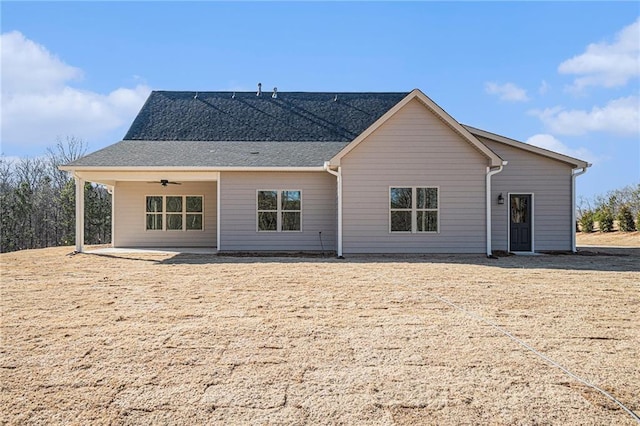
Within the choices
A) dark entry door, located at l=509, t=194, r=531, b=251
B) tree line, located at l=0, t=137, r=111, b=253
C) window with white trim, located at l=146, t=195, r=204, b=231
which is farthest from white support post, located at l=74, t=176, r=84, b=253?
dark entry door, located at l=509, t=194, r=531, b=251

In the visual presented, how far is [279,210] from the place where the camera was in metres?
14.5

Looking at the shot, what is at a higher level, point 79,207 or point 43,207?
point 43,207

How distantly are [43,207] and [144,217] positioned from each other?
16.8m

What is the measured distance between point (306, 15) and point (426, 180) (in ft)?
20.0

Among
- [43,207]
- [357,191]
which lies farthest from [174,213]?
[43,207]

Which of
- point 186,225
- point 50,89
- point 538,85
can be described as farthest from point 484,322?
point 50,89

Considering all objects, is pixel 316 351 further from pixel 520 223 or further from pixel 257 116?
pixel 257 116

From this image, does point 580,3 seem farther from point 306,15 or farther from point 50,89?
point 50,89

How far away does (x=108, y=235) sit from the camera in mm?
27734

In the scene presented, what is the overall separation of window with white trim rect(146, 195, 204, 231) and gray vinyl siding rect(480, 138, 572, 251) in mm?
10822

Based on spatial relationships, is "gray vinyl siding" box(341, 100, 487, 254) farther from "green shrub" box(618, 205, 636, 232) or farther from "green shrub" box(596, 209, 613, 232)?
"green shrub" box(596, 209, 613, 232)

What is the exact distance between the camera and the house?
13414 mm

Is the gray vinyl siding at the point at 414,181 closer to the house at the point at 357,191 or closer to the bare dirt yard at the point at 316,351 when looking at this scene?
the house at the point at 357,191

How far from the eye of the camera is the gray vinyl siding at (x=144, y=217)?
55.5ft
